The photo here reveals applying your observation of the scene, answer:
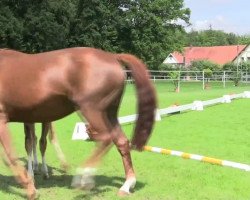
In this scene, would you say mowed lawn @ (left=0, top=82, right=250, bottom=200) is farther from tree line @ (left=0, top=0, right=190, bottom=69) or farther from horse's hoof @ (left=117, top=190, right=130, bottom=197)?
tree line @ (left=0, top=0, right=190, bottom=69)

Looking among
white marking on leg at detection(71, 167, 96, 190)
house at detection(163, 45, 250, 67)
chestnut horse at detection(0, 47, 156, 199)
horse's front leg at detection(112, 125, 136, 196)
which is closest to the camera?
white marking on leg at detection(71, 167, 96, 190)

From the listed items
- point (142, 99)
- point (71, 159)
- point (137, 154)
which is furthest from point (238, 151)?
point (142, 99)

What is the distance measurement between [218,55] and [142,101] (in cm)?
10967

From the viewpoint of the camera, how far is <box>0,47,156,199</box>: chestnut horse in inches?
235

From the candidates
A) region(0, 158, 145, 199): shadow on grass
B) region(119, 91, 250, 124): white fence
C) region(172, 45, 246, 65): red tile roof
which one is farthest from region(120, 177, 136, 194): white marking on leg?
region(172, 45, 246, 65): red tile roof

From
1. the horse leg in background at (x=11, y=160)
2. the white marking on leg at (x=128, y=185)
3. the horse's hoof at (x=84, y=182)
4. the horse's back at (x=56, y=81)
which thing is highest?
the horse's back at (x=56, y=81)

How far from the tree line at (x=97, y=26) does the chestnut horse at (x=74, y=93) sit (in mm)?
45710

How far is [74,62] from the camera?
607 centimetres

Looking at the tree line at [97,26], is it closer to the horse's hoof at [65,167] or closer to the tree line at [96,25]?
the tree line at [96,25]

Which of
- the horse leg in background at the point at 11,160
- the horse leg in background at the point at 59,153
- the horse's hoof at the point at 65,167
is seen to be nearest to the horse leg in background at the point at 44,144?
the horse leg in background at the point at 59,153

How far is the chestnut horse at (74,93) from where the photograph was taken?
5961 millimetres

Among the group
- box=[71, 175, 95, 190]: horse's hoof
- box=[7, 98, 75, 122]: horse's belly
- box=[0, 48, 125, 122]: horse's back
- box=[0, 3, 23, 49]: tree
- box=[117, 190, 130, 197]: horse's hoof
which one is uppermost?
box=[0, 3, 23, 49]: tree

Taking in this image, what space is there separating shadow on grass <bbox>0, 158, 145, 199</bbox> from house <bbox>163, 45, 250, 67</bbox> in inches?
3857

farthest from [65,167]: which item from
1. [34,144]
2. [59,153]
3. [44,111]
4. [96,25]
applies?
[96,25]
